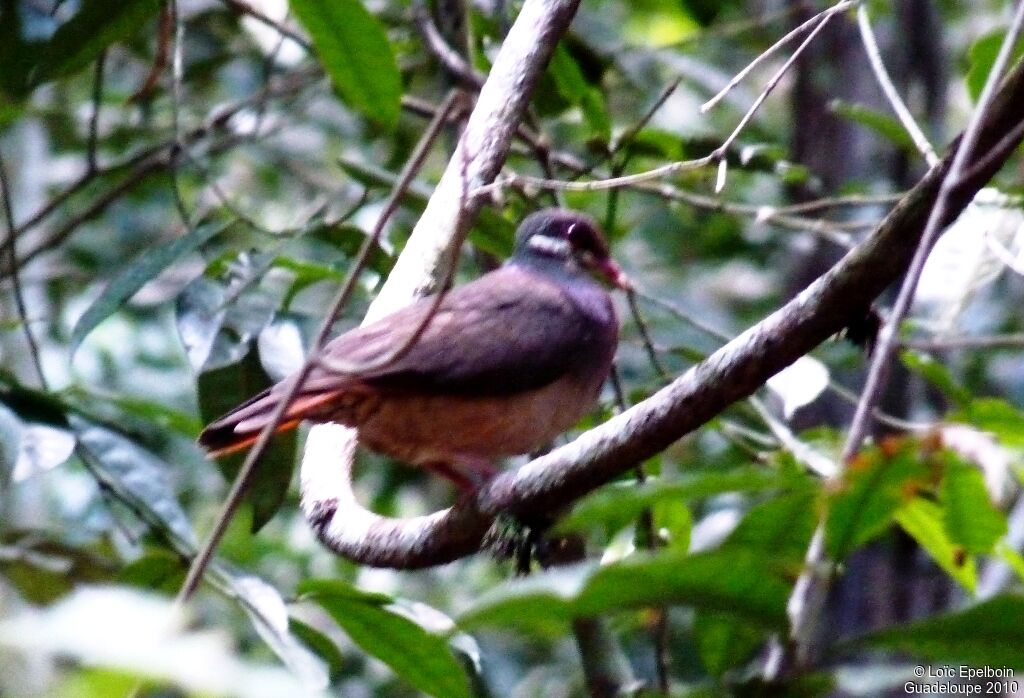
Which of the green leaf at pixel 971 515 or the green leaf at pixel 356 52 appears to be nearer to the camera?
the green leaf at pixel 971 515

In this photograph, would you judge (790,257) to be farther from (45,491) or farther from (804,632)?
(804,632)

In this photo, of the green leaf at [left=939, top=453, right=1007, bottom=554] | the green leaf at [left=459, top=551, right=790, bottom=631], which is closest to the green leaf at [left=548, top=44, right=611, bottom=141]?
the green leaf at [left=939, top=453, right=1007, bottom=554]

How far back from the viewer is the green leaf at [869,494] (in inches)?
50.6

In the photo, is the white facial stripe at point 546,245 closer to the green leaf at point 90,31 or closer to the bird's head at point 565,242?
the bird's head at point 565,242

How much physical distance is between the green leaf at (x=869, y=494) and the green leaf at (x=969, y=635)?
0.10 m

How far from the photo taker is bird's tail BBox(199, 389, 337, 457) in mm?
2727

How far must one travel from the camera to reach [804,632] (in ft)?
4.26

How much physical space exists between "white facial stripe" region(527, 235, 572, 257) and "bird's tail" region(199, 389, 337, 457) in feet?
3.33

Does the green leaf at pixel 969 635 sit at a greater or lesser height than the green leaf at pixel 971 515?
greater

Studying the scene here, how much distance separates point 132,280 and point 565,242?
3.86ft

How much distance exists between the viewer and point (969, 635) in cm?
132

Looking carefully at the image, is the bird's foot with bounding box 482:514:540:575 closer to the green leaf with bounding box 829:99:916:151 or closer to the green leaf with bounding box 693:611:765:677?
the green leaf with bounding box 693:611:765:677

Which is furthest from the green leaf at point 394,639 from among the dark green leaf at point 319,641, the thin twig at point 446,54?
the thin twig at point 446,54

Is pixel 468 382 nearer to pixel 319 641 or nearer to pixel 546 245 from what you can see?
pixel 319 641
